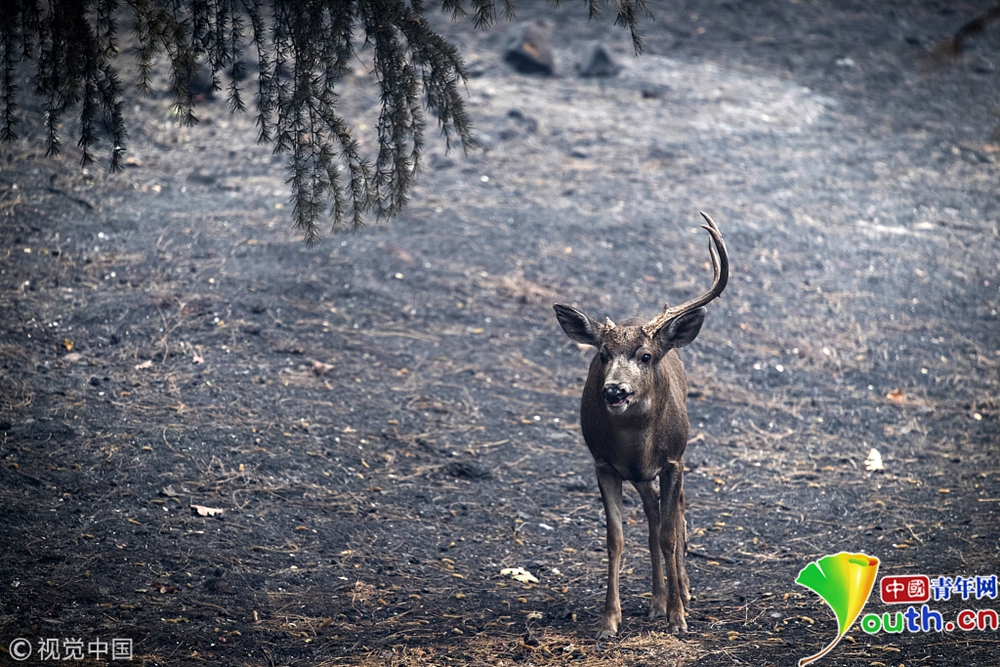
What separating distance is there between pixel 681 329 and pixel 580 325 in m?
0.61

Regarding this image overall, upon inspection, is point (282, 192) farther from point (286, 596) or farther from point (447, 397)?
point (286, 596)

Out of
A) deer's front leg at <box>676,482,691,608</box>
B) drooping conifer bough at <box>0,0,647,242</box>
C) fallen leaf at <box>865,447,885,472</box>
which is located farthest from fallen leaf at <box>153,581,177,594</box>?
fallen leaf at <box>865,447,885,472</box>

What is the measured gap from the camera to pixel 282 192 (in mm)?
11898

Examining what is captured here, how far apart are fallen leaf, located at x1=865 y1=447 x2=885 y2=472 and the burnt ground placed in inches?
3.6

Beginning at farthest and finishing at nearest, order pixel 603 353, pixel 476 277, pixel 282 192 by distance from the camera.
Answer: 1. pixel 282 192
2. pixel 476 277
3. pixel 603 353

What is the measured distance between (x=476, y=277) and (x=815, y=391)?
12.4 feet

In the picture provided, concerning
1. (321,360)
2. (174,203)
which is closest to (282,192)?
(174,203)

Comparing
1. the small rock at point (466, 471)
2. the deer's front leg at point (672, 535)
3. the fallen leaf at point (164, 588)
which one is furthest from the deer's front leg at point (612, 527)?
the fallen leaf at point (164, 588)

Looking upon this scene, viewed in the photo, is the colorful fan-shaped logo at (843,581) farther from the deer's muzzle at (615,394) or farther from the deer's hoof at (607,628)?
the deer's muzzle at (615,394)

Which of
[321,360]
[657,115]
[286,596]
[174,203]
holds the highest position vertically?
[657,115]

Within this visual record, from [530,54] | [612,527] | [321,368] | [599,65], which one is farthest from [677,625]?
[599,65]

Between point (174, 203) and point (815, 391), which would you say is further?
point (174, 203)

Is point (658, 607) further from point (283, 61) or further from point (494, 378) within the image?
point (283, 61)

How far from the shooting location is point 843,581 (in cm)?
655
